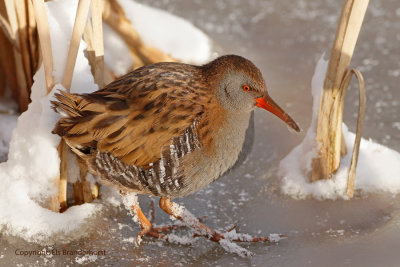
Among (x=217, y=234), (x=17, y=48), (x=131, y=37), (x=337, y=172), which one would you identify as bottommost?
(x=217, y=234)

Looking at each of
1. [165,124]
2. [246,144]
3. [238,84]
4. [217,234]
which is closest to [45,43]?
[165,124]

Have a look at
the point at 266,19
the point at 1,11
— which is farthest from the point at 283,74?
the point at 1,11

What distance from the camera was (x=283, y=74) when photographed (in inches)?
187

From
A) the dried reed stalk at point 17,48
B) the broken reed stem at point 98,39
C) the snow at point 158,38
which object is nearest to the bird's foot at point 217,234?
the broken reed stem at point 98,39

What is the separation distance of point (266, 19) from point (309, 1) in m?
0.53

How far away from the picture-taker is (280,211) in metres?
3.42

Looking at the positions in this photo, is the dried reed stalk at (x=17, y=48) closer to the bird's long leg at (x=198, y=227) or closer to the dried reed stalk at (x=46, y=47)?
the dried reed stalk at (x=46, y=47)

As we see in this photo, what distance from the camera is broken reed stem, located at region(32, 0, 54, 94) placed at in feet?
10.3

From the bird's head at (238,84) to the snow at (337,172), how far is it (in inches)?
25.6

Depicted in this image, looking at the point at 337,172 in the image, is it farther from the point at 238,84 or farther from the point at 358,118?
the point at 238,84

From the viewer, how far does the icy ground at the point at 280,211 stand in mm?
3045

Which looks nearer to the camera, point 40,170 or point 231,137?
point 231,137

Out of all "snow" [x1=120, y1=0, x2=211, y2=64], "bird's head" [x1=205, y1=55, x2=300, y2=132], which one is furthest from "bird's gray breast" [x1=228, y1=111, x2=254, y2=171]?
"snow" [x1=120, y1=0, x2=211, y2=64]

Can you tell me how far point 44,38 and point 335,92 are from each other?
1578mm
